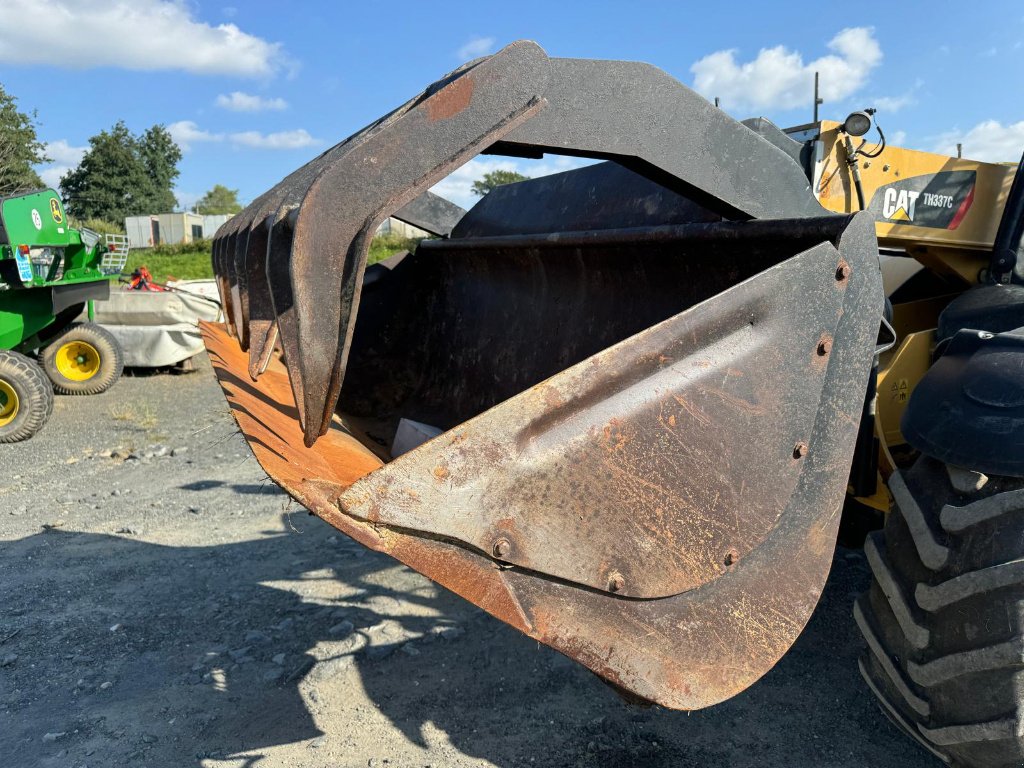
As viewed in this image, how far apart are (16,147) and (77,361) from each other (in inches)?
1090

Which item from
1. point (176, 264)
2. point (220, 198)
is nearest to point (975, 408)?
point (176, 264)

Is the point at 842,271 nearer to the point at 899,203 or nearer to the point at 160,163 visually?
the point at 899,203

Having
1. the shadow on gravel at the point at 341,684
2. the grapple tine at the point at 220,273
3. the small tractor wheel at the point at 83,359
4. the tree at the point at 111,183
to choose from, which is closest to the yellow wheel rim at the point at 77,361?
the small tractor wheel at the point at 83,359

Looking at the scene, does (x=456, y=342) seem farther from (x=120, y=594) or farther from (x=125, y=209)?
(x=125, y=209)

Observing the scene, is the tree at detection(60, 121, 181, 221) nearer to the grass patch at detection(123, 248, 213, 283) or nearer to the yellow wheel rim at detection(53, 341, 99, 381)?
the grass patch at detection(123, 248, 213, 283)

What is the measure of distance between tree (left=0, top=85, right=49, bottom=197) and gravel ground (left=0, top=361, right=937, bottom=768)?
29.6 metres

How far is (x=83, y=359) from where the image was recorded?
8852 mm

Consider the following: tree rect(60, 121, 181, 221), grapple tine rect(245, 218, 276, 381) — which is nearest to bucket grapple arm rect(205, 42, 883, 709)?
grapple tine rect(245, 218, 276, 381)

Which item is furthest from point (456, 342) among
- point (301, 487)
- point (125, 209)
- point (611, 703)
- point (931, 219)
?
point (125, 209)

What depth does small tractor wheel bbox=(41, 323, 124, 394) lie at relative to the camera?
27.9 feet

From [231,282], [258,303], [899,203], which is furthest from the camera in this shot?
[231,282]

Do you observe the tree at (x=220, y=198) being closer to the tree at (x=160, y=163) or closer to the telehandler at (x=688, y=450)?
the tree at (x=160, y=163)

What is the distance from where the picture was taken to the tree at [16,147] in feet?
94.7

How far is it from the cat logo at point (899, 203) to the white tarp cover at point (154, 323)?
8824 mm
